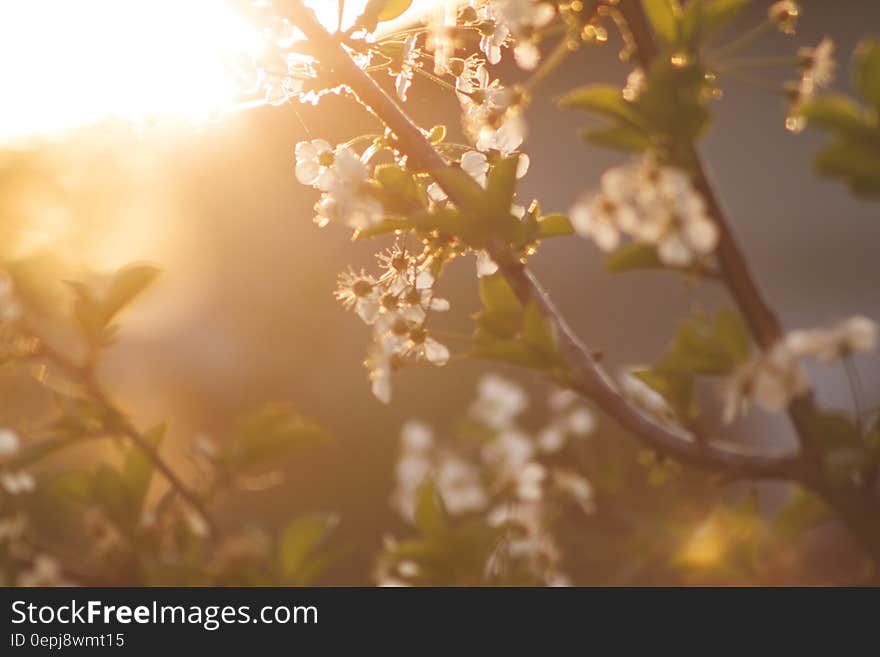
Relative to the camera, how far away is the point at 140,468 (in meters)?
1.26

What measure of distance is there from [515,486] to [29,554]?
0.90 m

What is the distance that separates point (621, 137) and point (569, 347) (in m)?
0.25

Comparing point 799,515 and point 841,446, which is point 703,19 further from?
point 799,515

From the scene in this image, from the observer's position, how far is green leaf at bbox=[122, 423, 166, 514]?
4.12ft

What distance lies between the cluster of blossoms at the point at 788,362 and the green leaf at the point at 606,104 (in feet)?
0.60

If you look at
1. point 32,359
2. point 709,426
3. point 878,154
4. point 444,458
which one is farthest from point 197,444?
point 709,426

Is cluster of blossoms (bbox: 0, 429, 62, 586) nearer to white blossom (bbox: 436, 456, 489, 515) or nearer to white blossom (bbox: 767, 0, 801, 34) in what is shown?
white blossom (bbox: 436, 456, 489, 515)

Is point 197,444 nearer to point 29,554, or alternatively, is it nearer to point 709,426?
point 29,554

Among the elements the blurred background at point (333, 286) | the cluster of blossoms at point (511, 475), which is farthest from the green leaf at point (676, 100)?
the blurred background at point (333, 286)

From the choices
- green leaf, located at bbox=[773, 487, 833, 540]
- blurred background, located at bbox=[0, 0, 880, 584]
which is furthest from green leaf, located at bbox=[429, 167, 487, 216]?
blurred background, located at bbox=[0, 0, 880, 584]

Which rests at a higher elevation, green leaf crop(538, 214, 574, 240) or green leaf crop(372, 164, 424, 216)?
green leaf crop(372, 164, 424, 216)

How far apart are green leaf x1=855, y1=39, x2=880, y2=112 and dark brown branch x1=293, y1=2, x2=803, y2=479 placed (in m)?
0.27

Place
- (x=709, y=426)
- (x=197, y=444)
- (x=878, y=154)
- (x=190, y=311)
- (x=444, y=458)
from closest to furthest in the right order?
(x=878, y=154) < (x=197, y=444) < (x=444, y=458) < (x=709, y=426) < (x=190, y=311)
